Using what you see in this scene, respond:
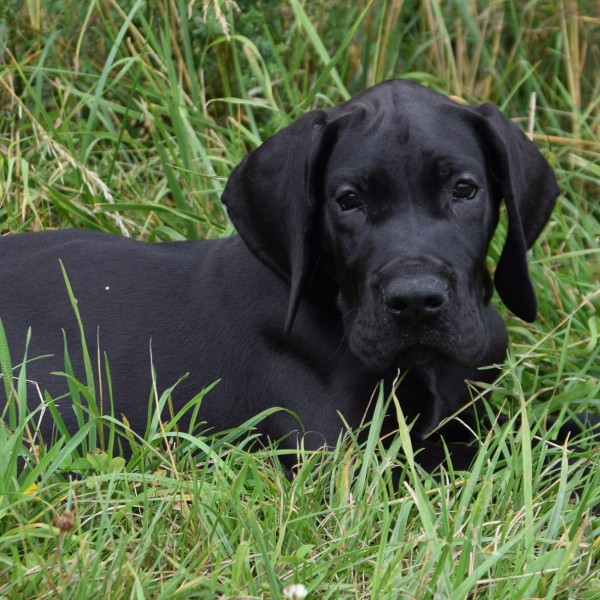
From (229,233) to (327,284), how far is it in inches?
44.5

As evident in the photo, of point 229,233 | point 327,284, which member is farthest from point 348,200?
point 229,233

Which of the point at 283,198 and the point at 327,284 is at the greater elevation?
the point at 283,198

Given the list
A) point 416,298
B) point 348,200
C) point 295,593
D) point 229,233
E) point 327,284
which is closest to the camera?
point 295,593

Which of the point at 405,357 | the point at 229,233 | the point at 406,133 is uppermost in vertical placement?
the point at 406,133

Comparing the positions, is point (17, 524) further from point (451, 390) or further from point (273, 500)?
point (451, 390)

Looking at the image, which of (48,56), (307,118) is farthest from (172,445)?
(48,56)

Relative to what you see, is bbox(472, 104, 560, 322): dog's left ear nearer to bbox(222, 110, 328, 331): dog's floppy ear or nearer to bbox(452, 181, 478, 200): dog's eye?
bbox(452, 181, 478, 200): dog's eye

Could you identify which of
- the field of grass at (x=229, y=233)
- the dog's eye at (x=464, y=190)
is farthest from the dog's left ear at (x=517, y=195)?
the field of grass at (x=229, y=233)

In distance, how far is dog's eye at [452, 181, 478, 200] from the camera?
3408 mm

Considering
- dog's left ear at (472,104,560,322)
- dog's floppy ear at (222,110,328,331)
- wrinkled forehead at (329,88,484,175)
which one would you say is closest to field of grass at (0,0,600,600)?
dog's left ear at (472,104,560,322)

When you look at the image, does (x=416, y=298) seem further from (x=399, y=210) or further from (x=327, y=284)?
(x=327, y=284)

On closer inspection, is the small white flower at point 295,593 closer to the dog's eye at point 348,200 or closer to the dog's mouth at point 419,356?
the dog's mouth at point 419,356

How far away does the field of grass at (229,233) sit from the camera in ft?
8.85

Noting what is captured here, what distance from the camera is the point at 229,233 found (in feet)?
15.3
